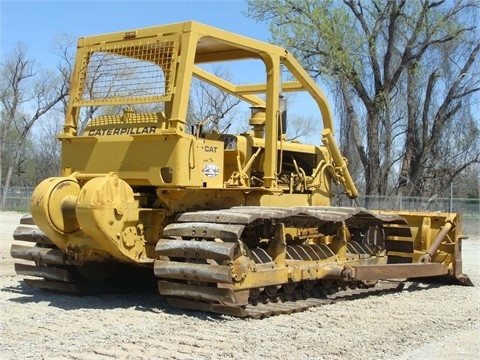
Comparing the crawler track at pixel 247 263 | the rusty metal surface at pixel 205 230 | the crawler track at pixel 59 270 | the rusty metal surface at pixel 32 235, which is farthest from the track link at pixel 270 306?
the rusty metal surface at pixel 32 235

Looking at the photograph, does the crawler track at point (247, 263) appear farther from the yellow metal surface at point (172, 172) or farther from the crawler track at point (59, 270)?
the crawler track at point (59, 270)

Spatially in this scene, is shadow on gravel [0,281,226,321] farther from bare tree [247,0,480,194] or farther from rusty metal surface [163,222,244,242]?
bare tree [247,0,480,194]

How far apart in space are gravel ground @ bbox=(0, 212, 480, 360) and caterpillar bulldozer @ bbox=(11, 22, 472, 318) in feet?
1.10

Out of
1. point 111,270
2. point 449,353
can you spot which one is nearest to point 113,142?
point 111,270

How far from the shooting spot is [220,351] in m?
5.72

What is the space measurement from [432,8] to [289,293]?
2095 cm

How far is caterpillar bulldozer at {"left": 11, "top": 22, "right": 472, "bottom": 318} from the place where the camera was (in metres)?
7.06

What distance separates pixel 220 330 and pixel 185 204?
1.88 meters

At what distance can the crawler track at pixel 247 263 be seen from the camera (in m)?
6.83

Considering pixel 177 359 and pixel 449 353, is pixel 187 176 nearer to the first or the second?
pixel 177 359

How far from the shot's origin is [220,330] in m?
6.51

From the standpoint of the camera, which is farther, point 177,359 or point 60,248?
point 60,248

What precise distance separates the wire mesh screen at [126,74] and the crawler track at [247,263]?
166cm

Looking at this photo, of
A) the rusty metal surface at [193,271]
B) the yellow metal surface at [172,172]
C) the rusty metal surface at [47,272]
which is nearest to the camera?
the rusty metal surface at [193,271]
